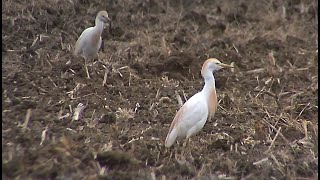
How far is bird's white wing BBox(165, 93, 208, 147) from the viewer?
5312mm

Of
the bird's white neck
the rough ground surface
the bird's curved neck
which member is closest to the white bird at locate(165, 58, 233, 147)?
the bird's white neck

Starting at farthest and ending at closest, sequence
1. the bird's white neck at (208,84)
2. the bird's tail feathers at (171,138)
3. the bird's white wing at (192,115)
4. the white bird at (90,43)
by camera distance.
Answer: the white bird at (90,43) → the bird's white neck at (208,84) → the bird's white wing at (192,115) → the bird's tail feathers at (171,138)

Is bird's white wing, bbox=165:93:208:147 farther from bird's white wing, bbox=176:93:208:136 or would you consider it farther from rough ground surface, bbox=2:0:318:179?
rough ground surface, bbox=2:0:318:179

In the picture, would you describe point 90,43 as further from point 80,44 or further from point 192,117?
point 192,117

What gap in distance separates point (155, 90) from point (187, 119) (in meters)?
1.69

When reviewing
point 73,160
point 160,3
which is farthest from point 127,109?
point 160,3

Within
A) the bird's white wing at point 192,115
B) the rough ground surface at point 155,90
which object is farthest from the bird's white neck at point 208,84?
the rough ground surface at point 155,90

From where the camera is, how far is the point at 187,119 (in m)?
5.37

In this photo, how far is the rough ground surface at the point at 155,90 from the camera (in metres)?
4.98

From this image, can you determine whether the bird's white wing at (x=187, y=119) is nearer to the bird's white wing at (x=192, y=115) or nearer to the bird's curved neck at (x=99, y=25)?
the bird's white wing at (x=192, y=115)

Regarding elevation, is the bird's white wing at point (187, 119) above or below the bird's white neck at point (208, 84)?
below

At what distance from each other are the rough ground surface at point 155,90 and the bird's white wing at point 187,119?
0.17 meters

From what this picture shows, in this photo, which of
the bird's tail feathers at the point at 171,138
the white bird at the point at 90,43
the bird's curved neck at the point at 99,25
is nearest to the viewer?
the bird's tail feathers at the point at 171,138

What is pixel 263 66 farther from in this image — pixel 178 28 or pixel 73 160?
pixel 73 160
